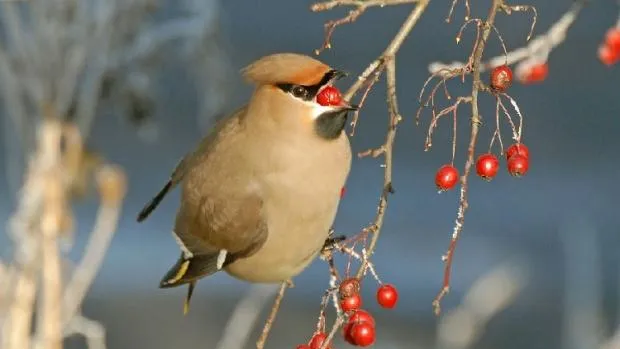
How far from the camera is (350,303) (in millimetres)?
1688

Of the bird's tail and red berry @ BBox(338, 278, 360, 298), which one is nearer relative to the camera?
red berry @ BBox(338, 278, 360, 298)

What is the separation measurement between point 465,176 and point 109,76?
2.36 m

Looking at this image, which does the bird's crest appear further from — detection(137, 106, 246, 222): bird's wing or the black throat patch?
detection(137, 106, 246, 222): bird's wing

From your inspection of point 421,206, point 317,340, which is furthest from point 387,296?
point 421,206

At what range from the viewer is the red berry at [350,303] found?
65.6 inches

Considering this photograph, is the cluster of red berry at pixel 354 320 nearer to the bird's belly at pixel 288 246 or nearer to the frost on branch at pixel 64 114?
the bird's belly at pixel 288 246

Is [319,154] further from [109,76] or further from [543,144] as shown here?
[543,144]

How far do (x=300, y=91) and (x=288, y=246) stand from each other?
0.30 metres

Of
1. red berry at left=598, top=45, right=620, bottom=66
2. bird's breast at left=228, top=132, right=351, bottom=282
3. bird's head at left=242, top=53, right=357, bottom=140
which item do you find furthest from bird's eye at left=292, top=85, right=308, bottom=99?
red berry at left=598, top=45, right=620, bottom=66

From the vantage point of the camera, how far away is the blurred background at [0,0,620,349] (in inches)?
177

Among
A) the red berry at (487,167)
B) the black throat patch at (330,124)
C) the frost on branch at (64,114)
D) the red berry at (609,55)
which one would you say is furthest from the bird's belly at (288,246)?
the frost on branch at (64,114)

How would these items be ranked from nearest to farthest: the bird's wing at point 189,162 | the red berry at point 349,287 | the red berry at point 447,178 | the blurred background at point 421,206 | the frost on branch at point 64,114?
the red berry at point 349,287, the red berry at point 447,178, the bird's wing at point 189,162, the frost on branch at point 64,114, the blurred background at point 421,206

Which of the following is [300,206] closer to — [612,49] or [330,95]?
[330,95]

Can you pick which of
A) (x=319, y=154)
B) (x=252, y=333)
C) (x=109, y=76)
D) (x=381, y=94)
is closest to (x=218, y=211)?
(x=319, y=154)
